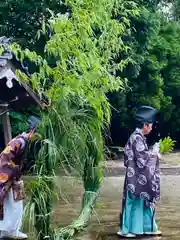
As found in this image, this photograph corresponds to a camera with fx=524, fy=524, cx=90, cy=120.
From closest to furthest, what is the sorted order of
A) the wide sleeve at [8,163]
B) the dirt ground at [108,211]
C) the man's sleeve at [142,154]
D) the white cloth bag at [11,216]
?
the wide sleeve at [8,163] → the white cloth bag at [11,216] → the man's sleeve at [142,154] → the dirt ground at [108,211]

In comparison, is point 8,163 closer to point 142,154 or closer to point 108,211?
point 142,154

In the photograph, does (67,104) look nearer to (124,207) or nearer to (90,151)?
(90,151)

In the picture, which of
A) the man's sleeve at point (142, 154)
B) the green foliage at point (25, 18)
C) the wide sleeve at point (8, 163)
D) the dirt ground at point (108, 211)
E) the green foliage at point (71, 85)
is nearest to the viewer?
the green foliage at point (71, 85)

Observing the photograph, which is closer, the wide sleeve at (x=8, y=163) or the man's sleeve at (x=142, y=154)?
the wide sleeve at (x=8, y=163)

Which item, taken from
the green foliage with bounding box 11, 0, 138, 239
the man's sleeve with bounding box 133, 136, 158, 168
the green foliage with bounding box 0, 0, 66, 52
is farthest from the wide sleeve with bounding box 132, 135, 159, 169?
the green foliage with bounding box 0, 0, 66, 52

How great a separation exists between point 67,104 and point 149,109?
1.92 m

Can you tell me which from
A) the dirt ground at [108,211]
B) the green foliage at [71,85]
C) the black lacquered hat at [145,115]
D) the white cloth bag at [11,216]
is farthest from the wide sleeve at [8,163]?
the black lacquered hat at [145,115]

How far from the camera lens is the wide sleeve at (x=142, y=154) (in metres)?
6.78

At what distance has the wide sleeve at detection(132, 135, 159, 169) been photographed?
6781 mm

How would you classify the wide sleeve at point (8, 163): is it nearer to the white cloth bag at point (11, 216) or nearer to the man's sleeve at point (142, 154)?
the white cloth bag at point (11, 216)

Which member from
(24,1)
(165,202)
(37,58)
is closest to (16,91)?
(37,58)

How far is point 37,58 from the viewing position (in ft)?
16.0

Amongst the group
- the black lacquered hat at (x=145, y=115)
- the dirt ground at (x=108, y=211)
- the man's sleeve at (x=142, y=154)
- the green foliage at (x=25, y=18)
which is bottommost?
the dirt ground at (x=108, y=211)

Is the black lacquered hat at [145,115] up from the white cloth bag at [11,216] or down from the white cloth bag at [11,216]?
up
